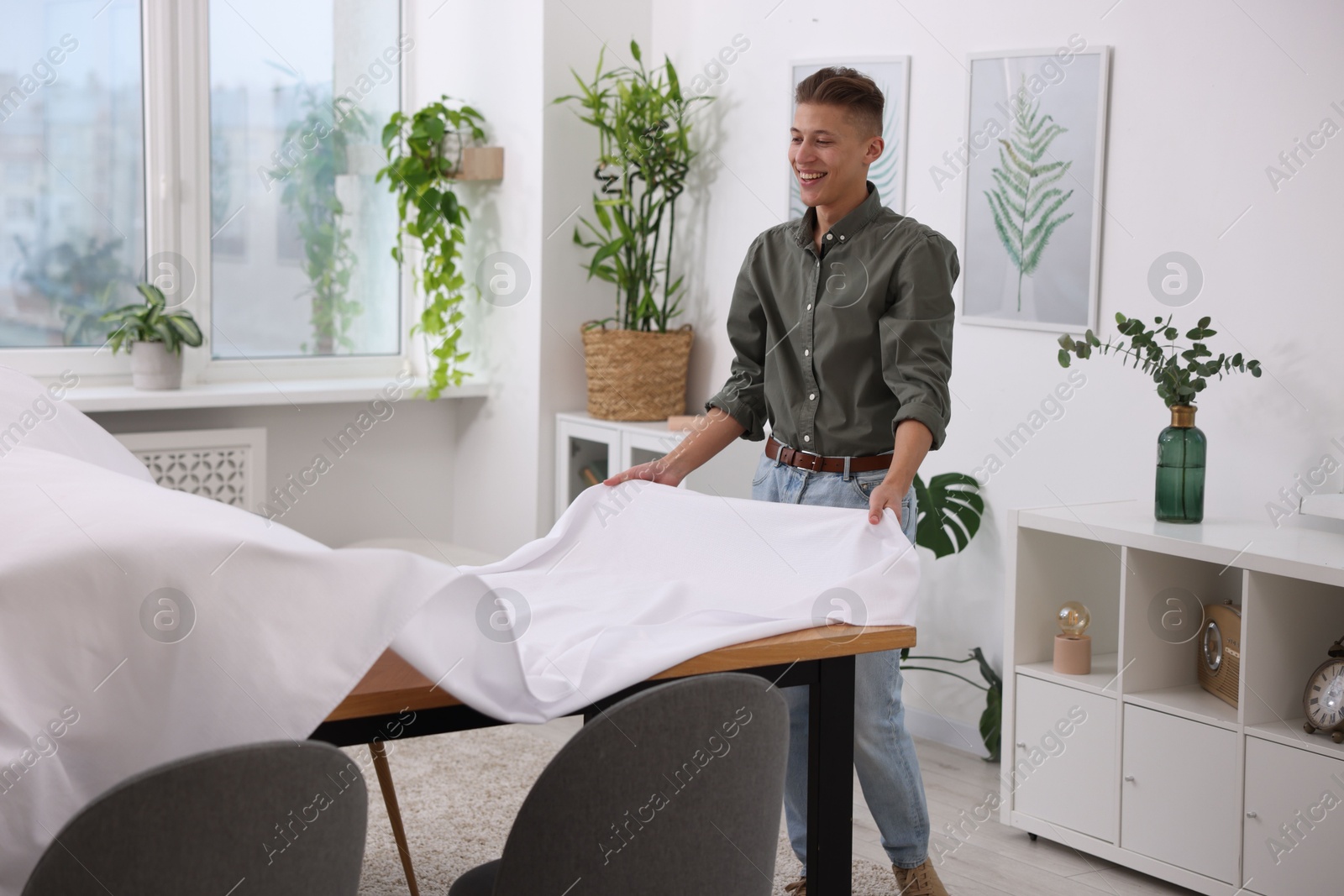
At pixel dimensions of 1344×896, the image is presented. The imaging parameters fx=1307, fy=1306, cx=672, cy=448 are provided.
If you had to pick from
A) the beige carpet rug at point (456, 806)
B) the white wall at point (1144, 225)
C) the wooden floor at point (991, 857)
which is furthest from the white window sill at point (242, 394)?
the wooden floor at point (991, 857)

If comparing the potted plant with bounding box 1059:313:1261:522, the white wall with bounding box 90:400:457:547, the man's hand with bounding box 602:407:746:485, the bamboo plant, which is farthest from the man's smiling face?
the white wall with bounding box 90:400:457:547

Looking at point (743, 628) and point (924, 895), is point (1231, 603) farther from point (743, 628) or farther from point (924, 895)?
point (743, 628)

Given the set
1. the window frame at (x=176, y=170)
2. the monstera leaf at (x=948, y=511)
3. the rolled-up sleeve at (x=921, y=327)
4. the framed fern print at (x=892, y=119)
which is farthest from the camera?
the window frame at (x=176, y=170)

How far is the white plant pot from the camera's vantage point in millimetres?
3965

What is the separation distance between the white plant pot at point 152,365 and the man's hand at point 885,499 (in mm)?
2710

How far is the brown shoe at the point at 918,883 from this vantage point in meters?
2.39

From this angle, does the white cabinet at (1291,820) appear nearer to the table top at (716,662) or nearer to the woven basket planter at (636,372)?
the table top at (716,662)

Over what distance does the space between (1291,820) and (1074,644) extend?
0.58 meters

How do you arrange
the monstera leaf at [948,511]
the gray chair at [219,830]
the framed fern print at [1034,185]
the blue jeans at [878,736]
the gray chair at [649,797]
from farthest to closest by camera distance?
the monstera leaf at [948,511] < the framed fern print at [1034,185] < the blue jeans at [878,736] < the gray chair at [649,797] < the gray chair at [219,830]

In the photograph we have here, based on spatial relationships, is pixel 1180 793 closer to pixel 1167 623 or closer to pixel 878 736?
pixel 1167 623

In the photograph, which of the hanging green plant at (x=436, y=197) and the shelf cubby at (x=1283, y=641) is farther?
the hanging green plant at (x=436, y=197)

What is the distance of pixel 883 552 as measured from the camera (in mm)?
1909

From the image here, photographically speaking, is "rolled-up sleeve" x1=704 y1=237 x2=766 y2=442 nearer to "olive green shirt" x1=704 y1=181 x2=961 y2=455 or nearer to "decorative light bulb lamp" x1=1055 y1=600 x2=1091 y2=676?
"olive green shirt" x1=704 y1=181 x2=961 y2=455

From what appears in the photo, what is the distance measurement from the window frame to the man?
2.40 m
